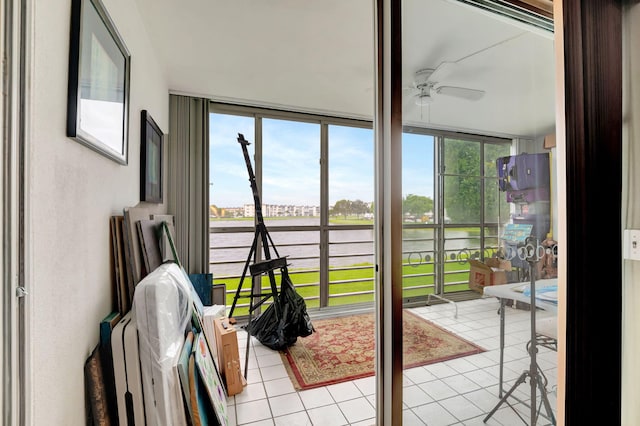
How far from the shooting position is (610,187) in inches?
28.4

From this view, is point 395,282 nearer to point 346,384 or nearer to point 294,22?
point 346,384

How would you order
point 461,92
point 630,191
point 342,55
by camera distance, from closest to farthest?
point 630,191 < point 461,92 < point 342,55

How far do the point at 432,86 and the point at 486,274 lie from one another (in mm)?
1018

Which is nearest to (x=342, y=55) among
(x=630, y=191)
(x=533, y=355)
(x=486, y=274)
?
(x=486, y=274)

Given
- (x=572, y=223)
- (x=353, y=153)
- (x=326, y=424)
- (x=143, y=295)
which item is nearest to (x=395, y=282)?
(x=572, y=223)

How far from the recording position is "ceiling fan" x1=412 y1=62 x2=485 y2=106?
151 cm

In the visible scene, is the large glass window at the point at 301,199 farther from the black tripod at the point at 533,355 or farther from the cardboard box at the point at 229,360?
the black tripod at the point at 533,355

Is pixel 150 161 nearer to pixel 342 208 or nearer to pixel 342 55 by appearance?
pixel 342 55

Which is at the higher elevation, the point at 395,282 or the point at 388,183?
the point at 388,183

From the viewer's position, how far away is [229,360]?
2.14 metres

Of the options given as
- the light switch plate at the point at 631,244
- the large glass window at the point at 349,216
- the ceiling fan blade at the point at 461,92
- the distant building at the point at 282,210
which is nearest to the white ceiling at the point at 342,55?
the ceiling fan blade at the point at 461,92

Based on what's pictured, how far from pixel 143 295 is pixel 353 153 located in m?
3.45

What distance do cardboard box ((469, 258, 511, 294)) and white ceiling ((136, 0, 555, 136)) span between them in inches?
20.2

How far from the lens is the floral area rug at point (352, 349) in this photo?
1.55 meters
